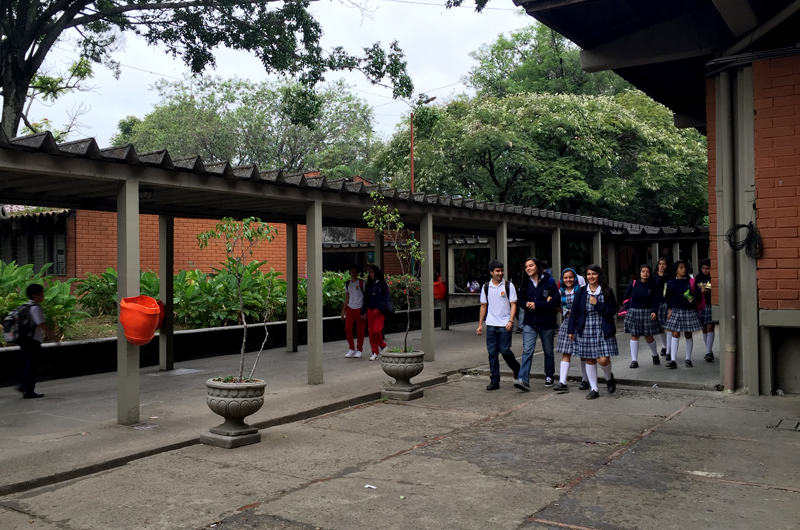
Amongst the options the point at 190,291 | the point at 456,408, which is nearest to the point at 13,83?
the point at 190,291

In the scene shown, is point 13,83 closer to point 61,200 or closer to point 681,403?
point 61,200

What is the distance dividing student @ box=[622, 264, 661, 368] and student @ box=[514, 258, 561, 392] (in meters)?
2.27

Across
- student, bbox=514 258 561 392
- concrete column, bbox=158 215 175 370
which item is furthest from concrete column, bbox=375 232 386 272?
student, bbox=514 258 561 392

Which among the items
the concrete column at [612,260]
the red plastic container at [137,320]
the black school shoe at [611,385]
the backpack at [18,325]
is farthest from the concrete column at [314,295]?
→ the concrete column at [612,260]

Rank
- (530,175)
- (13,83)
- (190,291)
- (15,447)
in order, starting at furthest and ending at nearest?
(530,175), (13,83), (190,291), (15,447)

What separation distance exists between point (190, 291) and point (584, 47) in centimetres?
846

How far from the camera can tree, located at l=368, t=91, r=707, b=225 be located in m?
26.7

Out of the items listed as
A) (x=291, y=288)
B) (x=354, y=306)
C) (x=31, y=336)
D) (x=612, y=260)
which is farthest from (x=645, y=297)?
(x=612, y=260)

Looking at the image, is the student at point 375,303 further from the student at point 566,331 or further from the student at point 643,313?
the student at point 643,313

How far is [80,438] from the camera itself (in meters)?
6.90

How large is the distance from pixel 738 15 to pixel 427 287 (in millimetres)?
6509

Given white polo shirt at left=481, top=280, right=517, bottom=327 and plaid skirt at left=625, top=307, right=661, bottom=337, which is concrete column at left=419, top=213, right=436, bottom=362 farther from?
plaid skirt at left=625, top=307, right=661, bottom=337

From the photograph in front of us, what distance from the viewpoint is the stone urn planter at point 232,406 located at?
22.1 feet

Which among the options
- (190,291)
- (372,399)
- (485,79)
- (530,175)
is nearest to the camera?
(372,399)
